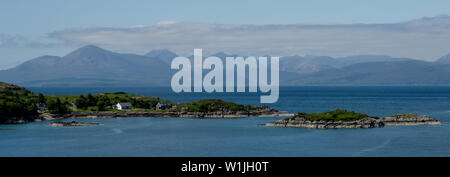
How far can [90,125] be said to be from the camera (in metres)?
129

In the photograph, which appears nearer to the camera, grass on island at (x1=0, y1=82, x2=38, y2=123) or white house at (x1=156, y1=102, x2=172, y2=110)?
grass on island at (x1=0, y1=82, x2=38, y2=123)

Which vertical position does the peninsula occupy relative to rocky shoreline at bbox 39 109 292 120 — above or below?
above

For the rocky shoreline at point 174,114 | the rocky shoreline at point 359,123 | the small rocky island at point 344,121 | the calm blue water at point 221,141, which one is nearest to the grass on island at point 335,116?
the small rocky island at point 344,121

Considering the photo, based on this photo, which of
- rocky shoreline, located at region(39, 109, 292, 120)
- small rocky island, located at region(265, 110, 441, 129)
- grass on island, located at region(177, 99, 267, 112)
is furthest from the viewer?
grass on island, located at region(177, 99, 267, 112)

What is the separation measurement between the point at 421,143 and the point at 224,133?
A: 125 ft

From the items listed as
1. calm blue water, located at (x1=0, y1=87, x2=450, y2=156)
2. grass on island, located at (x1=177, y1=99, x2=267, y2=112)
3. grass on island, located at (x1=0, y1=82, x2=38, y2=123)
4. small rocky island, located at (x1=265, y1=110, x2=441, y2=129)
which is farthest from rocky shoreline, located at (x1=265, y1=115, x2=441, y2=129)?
grass on island, located at (x1=0, y1=82, x2=38, y2=123)

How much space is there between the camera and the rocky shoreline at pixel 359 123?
115 meters

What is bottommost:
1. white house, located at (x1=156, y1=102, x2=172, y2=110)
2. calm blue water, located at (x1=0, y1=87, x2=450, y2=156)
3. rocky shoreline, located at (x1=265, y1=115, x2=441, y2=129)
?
calm blue water, located at (x1=0, y1=87, x2=450, y2=156)

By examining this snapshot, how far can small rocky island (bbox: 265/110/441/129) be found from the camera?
379ft

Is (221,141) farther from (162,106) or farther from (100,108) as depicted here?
(162,106)

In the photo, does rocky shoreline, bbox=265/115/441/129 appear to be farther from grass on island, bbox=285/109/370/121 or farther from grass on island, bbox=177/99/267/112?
grass on island, bbox=177/99/267/112

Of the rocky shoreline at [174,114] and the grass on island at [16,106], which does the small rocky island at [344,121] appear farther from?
the grass on island at [16,106]
